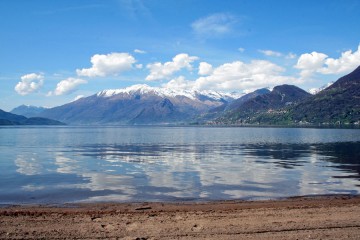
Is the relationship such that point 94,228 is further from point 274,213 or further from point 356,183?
point 356,183

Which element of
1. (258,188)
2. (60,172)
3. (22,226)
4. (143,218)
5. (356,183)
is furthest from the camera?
(60,172)

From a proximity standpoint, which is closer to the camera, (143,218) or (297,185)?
(143,218)

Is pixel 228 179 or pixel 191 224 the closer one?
pixel 191 224

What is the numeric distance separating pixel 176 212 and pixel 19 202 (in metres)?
15.1

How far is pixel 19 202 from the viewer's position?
3481 cm

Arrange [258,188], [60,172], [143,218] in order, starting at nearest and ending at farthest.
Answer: [143,218] → [258,188] → [60,172]

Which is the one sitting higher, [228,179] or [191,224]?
[191,224]

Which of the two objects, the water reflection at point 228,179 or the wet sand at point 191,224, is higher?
the wet sand at point 191,224

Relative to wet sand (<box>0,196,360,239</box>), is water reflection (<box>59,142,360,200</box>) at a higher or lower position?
lower

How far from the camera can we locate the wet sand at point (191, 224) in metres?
20.8

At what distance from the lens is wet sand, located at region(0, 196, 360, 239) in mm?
20828

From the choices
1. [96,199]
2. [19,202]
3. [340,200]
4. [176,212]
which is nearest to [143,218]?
[176,212]

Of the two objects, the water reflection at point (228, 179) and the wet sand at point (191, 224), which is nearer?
the wet sand at point (191, 224)

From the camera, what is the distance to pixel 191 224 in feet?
76.4
